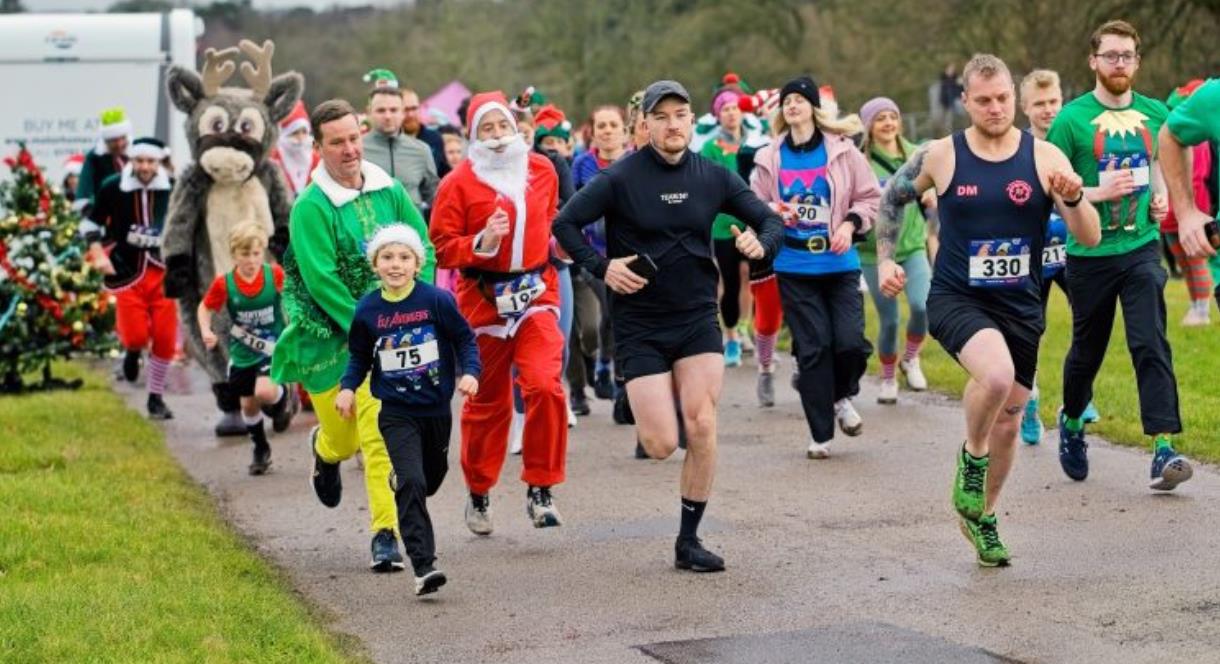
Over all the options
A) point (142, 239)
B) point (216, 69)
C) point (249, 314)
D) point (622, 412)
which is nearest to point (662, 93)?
point (622, 412)

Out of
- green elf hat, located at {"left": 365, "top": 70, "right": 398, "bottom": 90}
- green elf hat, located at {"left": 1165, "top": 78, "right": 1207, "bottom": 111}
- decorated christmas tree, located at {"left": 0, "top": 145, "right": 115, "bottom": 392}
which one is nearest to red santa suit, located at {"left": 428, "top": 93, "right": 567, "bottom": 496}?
green elf hat, located at {"left": 1165, "top": 78, "right": 1207, "bottom": 111}

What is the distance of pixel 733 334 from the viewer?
659 inches

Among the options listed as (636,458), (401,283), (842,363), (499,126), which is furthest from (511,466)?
(401,283)

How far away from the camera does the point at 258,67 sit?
14.5m

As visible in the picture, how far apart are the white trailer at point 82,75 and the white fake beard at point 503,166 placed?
13270 millimetres

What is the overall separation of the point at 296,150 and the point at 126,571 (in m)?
8.59

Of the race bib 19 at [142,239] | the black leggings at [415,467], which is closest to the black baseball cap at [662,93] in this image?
the black leggings at [415,467]

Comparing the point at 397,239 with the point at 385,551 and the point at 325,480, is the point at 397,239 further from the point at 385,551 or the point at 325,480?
the point at 325,480

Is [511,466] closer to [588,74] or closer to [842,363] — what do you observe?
[842,363]

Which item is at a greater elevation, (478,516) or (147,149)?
(147,149)

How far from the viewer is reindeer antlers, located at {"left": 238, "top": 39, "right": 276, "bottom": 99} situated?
14.4 metres

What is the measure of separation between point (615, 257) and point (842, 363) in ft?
10.9

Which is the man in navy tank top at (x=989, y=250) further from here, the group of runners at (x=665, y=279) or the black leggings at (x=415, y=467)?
the black leggings at (x=415, y=467)

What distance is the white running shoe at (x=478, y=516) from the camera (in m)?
9.62
